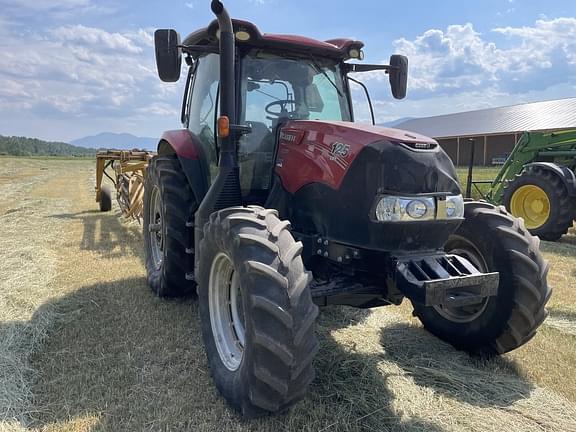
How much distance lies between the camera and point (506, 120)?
40.3 m

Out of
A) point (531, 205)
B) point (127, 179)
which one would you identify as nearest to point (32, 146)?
point (127, 179)

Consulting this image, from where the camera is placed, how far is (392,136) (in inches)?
120

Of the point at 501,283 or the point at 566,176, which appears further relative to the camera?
the point at 566,176

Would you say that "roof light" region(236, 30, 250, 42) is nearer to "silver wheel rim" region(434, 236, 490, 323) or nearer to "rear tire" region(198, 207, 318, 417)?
"rear tire" region(198, 207, 318, 417)

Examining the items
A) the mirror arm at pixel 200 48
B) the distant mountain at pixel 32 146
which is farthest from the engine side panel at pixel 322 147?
the distant mountain at pixel 32 146

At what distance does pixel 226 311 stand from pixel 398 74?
246cm

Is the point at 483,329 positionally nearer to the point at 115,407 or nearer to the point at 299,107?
the point at 299,107

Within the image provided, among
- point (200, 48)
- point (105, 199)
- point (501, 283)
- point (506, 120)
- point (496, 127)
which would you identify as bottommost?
point (105, 199)

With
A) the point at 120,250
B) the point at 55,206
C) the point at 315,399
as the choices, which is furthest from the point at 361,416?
the point at 55,206

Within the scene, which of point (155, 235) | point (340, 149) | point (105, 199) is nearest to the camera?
point (340, 149)

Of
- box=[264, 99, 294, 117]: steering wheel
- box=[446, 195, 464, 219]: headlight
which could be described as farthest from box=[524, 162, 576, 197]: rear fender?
box=[264, 99, 294, 117]: steering wheel

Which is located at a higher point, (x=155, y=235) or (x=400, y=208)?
(x=400, y=208)

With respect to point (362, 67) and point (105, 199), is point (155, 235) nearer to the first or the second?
point (362, 67)

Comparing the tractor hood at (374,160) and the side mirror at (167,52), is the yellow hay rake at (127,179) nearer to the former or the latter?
the side mirror at (167,52)
